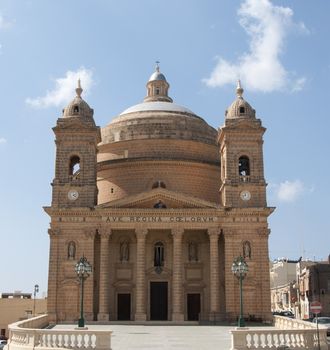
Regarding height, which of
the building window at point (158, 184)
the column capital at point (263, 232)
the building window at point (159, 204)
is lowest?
the column capital at point (263, 232)

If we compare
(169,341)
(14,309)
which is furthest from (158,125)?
(169,341)

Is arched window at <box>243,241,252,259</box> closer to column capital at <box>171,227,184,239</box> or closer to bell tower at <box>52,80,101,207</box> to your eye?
column capital at <box>171,227,184,239</box>

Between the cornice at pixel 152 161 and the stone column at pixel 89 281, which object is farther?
the cornice at pixel 152 161

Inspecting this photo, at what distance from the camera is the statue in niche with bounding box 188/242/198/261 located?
46719mm

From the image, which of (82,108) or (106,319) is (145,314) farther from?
(82,108)

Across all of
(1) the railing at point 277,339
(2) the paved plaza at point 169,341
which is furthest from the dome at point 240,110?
(1) the railing at point 277,339

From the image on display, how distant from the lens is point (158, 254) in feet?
153

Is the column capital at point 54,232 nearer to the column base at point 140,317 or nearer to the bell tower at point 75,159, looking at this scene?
the bell tower at point 75,159

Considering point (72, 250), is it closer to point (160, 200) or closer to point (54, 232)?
point (54, 232)

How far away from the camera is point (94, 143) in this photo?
47156 mm

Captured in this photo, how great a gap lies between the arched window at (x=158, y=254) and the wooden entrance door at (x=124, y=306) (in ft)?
10.5

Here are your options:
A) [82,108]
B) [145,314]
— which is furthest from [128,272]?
[82,108]

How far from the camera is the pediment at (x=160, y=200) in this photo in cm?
4491

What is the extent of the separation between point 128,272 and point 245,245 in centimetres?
894
